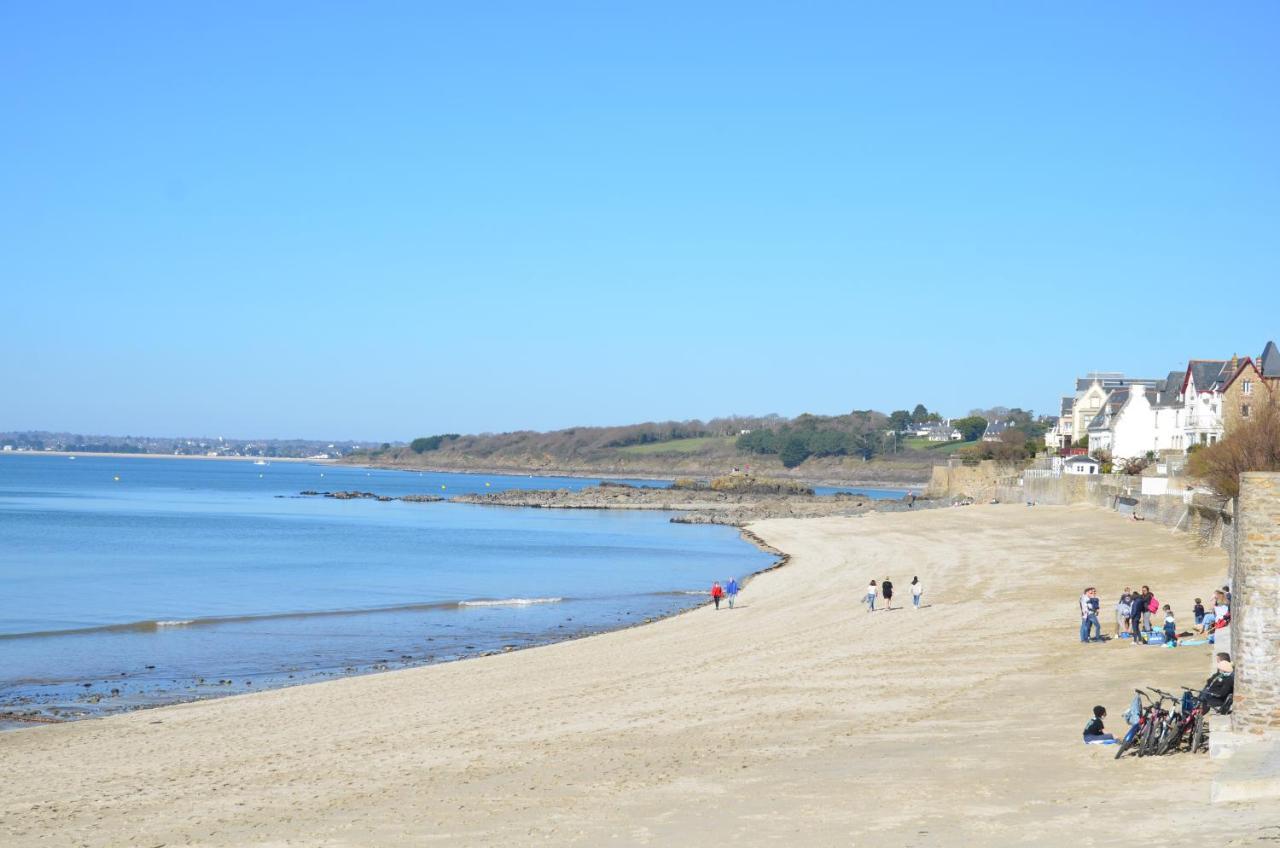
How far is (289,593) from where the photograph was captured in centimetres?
3997

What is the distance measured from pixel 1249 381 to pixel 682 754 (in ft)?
169

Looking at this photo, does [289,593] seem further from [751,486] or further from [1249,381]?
[751,486]

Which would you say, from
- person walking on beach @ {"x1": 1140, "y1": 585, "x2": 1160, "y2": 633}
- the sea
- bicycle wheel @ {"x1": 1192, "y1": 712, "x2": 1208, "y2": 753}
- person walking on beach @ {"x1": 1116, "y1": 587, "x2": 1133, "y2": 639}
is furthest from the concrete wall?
bicycle wheel @ {"x1": 1192, "y1": 712, "x2": 1208, "y2": 753}

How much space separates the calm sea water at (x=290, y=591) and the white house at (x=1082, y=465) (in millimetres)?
19835

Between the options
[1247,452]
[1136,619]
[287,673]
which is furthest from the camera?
[1247,452]

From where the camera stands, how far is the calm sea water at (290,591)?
83.3ft

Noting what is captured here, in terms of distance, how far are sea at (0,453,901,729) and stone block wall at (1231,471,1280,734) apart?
16.9 meters

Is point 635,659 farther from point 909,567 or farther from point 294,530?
point 294,530

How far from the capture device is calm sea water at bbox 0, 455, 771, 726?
1000 inches

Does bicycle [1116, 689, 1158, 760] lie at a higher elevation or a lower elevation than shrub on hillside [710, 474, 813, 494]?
lower

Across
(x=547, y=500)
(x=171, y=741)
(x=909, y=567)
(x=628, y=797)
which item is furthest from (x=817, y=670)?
(x=547, y=500)

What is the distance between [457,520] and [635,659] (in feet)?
212

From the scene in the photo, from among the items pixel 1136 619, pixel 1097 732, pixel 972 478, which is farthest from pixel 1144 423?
pixel 1097 732

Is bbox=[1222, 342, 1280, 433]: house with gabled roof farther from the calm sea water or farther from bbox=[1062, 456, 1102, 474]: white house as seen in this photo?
the calm sea water
